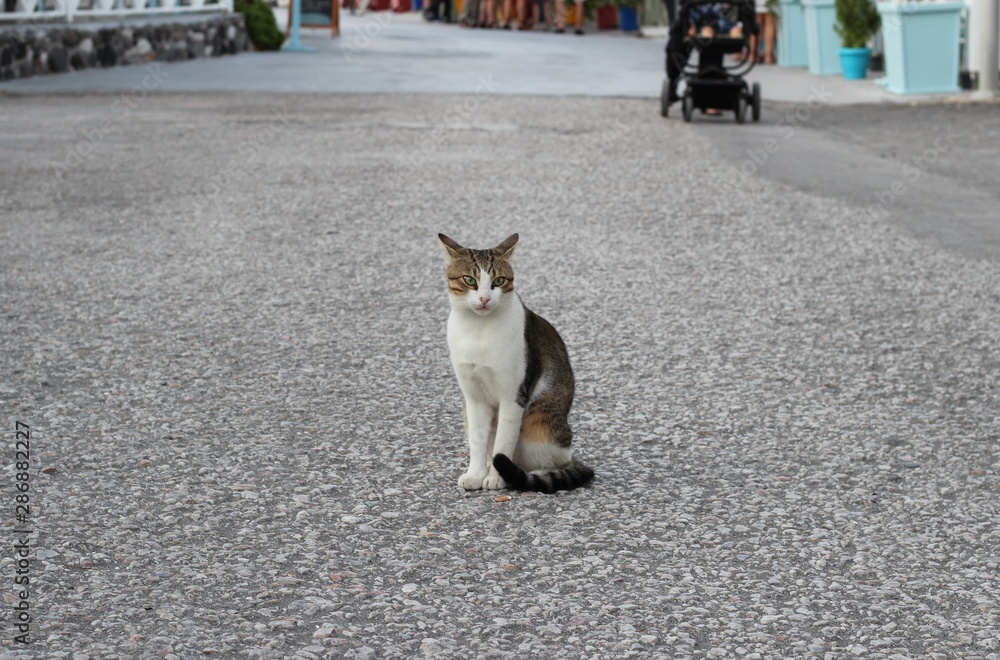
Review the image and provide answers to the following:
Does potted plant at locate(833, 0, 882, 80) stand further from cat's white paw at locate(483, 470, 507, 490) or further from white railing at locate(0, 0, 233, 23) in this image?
cat's white paw at locate(483, 470, 507, 490)

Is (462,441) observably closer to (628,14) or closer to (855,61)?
(855,61)

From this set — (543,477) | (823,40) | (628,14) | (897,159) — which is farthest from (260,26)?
(543,477)

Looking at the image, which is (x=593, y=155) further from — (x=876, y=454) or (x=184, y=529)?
(x=184, y=529)

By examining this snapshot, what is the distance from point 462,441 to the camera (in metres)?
4.48

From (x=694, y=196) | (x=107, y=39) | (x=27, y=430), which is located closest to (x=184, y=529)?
(x=27, y=430)

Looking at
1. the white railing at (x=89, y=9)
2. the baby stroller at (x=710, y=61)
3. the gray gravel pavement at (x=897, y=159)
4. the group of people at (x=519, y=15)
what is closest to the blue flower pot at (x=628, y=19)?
the group of people at (x=519, y=15)

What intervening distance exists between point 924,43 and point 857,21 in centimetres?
252

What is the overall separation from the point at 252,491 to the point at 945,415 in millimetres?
2326

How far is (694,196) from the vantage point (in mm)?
9719

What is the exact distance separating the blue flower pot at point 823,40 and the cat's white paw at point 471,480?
1770cm

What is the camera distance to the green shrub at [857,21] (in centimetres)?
1886

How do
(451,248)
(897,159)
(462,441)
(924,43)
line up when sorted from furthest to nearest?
(924,43)
(897,159)
(462,441)
(451,248)

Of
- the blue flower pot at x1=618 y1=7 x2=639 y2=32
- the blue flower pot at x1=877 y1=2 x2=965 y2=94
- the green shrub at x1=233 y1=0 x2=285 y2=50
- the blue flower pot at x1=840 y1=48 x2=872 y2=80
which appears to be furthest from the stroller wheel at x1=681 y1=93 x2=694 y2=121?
the blue flower pot at x1=618 y1=7 x2=639 y2=32

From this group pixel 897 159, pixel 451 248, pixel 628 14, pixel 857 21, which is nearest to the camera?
pixel 451 248
